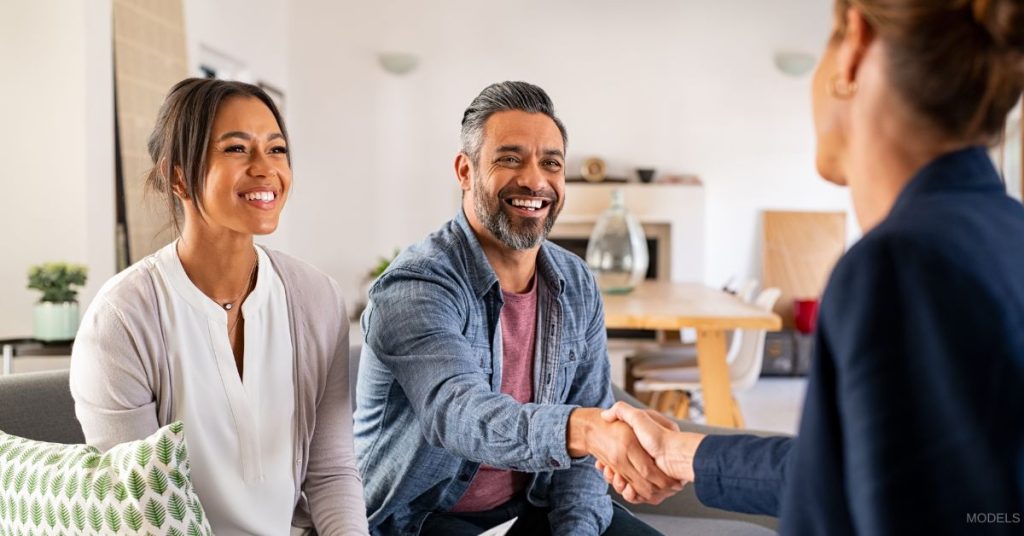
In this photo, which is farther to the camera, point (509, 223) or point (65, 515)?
point (509, 223)

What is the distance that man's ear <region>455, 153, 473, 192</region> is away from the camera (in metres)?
2.00

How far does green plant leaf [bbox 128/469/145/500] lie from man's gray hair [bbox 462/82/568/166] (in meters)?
0.96

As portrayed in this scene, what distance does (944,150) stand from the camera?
0.79 meters

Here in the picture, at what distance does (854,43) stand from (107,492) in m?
1.04

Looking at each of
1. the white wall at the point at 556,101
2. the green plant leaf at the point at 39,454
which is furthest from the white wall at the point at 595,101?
the green plant leaf at the point at 39,454

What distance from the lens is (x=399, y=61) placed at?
24.0ft

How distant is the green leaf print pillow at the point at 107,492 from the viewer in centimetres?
126

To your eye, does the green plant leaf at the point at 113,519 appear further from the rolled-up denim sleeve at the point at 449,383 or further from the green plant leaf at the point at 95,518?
A: the rolled-up denim sleeve at the point at 449,383

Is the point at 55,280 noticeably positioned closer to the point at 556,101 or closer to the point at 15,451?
the point at 15,451

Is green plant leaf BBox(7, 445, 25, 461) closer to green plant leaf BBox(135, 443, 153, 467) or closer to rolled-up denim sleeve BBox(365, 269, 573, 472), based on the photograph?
green plant leaf BBox(135, 443, 153, 467)

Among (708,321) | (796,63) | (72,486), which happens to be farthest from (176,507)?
(796,63)

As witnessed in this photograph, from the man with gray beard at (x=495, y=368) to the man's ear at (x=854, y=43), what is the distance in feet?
2.51

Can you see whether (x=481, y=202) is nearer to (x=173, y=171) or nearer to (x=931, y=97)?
(x=173, y=171)

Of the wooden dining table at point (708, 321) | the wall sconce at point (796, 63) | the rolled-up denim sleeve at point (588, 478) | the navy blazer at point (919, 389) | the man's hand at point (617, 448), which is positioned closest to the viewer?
the navy blazer at point (919, 389)
